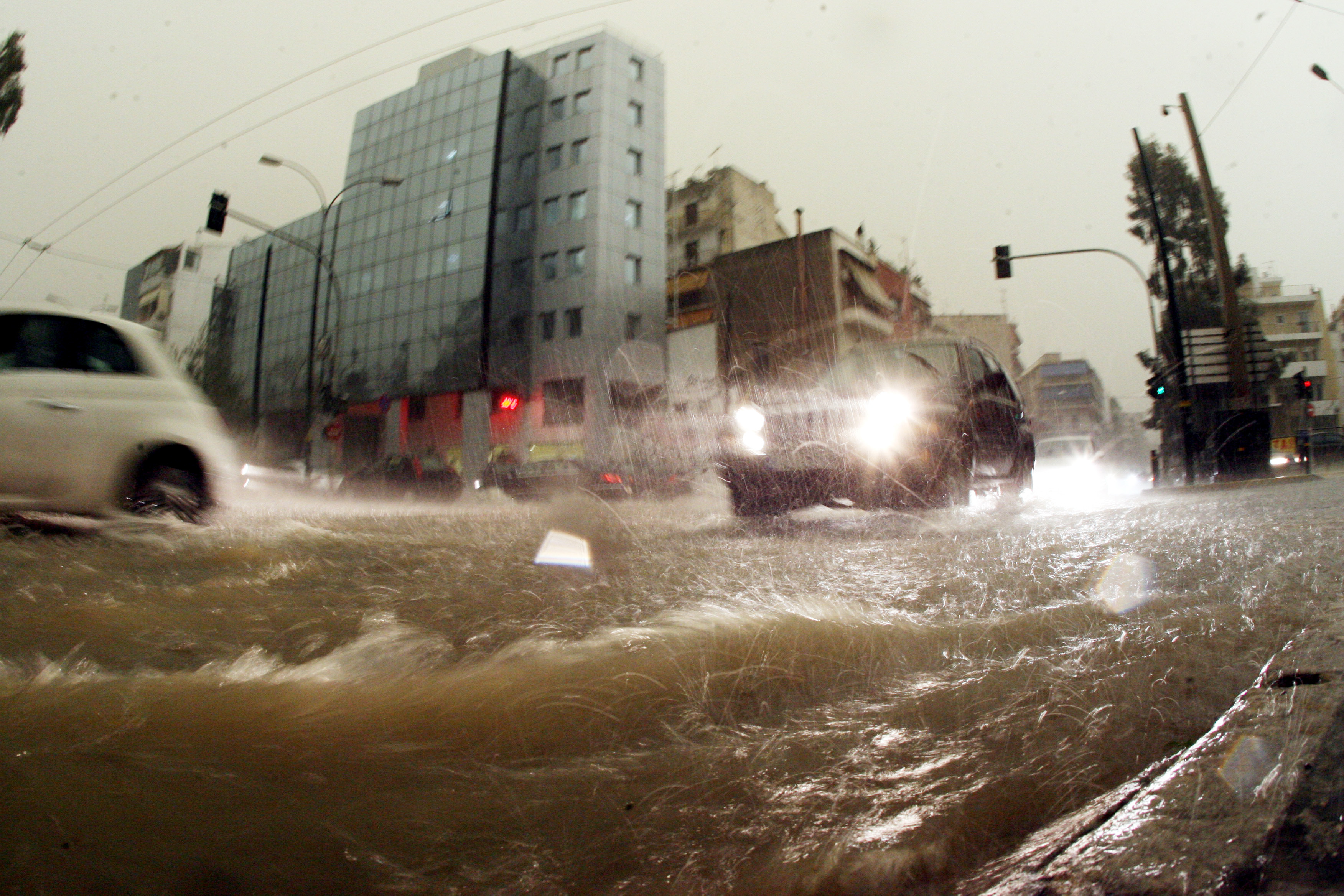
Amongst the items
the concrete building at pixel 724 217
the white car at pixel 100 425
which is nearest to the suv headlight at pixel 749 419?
the white car at pixel 100 425

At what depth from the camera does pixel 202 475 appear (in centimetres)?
310

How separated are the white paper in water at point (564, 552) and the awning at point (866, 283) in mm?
16961

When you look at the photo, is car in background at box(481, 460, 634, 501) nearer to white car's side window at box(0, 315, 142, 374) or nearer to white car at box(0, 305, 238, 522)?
white car at box(0, 305, 238, 522)

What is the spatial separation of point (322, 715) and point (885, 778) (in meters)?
0.84

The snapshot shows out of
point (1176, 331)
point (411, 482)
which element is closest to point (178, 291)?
point (411, 482)

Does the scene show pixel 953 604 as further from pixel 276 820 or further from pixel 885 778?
pixel 276 820

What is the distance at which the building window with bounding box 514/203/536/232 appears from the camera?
14.8 m

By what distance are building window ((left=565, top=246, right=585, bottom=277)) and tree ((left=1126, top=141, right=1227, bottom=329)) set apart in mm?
10503

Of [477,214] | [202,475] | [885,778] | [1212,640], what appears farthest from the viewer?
[477,214]

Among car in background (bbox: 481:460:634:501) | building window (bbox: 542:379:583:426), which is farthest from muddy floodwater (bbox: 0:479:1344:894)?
building window (bbox: 542:379:583:426)

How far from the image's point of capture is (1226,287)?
9.02 meters

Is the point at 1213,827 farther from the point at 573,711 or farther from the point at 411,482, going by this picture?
the point at 411,482

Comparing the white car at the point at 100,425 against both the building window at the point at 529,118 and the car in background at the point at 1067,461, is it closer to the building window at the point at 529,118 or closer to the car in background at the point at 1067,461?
the building window at the point at 529,118

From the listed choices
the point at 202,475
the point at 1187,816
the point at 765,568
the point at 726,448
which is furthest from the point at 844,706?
the point at 726,448
